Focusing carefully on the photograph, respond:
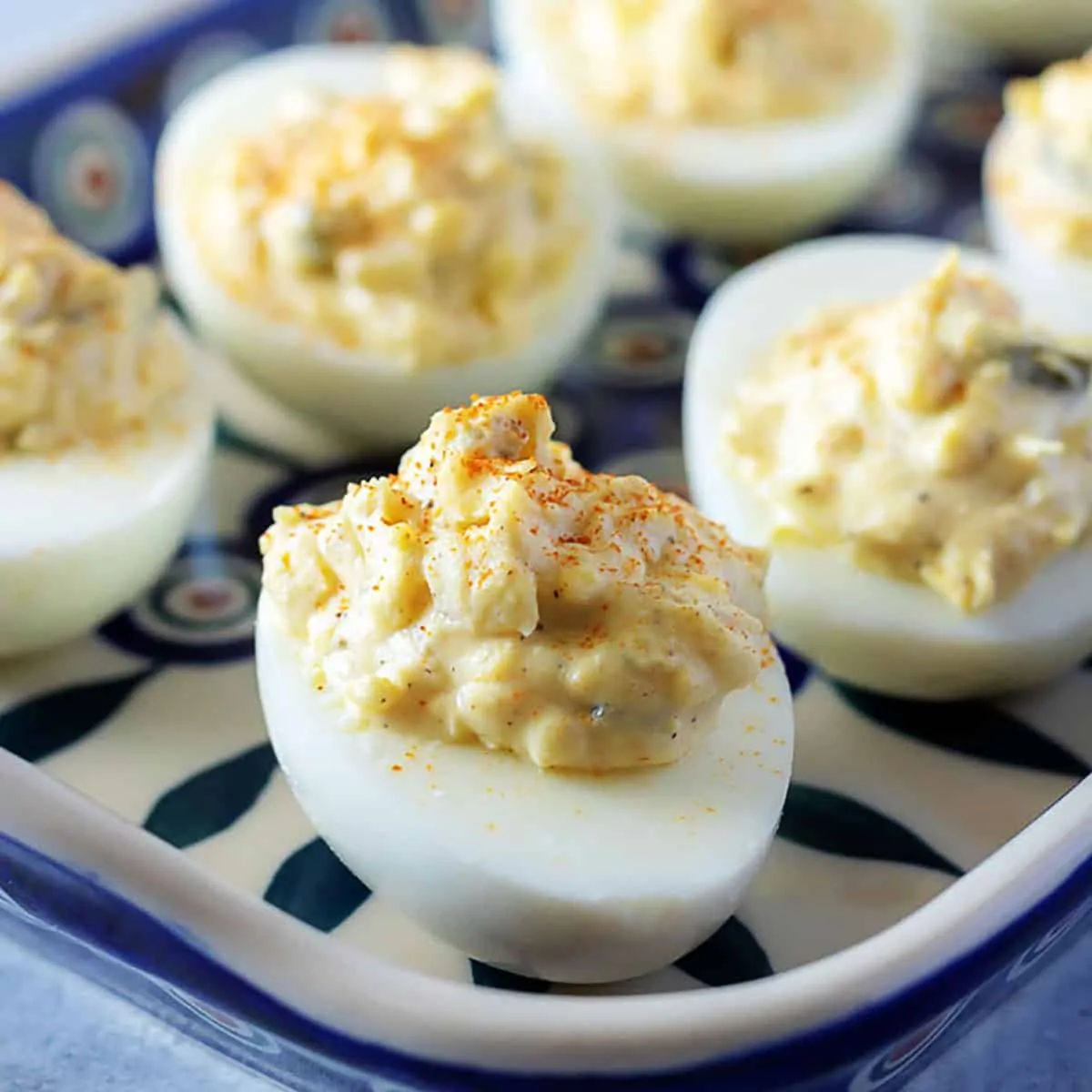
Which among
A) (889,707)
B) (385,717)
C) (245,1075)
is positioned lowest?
(889,707)

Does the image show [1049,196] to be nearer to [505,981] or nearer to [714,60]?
[714,60]

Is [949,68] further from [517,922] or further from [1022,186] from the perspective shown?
[517,922]

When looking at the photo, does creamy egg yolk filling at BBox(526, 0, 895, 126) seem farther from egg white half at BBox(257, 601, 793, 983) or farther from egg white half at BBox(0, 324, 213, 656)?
egg white half at BBox(257, 601, 793, 983)

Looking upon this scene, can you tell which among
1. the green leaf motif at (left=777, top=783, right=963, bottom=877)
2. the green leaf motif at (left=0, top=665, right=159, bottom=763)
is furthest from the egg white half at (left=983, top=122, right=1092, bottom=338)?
the green leaf motif at (left=0, top=665, right=159, bottom=763)

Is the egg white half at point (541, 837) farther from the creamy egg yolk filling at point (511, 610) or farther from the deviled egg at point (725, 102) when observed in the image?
the deviled egg at point (725, 102)

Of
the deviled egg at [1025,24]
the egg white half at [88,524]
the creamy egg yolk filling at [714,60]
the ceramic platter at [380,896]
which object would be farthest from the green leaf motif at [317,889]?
the deviled egg at [1025,24]

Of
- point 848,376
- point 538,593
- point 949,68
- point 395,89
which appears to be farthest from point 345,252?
point 949,68

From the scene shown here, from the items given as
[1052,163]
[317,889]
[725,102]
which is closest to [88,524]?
[317,889]
